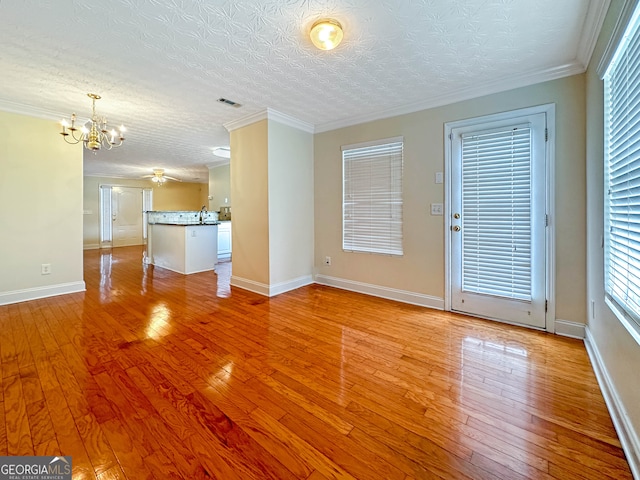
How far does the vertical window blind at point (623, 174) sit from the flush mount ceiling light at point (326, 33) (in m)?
1.58

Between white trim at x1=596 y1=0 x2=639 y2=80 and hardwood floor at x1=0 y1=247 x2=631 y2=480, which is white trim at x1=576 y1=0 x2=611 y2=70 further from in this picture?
hardwood floor at x1=0 y1=247 x2=631 y2=480

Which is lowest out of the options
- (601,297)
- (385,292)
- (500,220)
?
(385,292)

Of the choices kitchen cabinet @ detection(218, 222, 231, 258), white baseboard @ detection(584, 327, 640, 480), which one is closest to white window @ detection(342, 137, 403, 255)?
white baseboard @ detection(584, 327, 640, 480)

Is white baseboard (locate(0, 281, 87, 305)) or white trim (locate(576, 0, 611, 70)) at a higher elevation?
white trim (locate(576, 0, 611, 70))

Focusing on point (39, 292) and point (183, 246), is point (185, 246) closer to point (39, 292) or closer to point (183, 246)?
point (183, 246)

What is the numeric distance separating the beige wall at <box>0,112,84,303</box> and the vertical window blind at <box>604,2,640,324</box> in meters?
5.52

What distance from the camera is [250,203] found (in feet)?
13.3

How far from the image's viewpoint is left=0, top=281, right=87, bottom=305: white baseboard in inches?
135

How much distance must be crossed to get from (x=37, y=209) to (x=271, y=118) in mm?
3232

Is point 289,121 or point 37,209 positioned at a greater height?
point 289,121

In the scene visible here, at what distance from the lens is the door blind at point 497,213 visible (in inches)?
107

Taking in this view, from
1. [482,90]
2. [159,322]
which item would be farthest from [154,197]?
[482,90]

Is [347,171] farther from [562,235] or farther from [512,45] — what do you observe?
[562,235]

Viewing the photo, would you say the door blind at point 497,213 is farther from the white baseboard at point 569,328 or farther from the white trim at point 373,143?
the white trim at point 373,143
